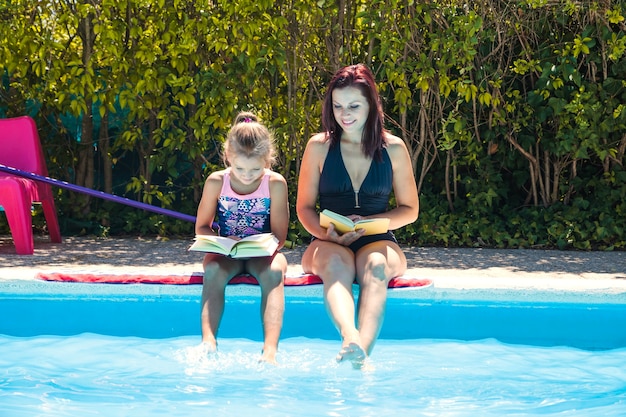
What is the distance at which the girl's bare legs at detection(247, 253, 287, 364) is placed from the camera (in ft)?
12.0

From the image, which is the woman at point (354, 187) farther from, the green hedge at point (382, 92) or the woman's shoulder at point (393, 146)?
the green hedge at point (382, 92)

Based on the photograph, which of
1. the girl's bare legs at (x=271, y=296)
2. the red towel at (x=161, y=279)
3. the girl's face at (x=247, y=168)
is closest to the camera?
the girl's bare legs at (x=271, y=296)

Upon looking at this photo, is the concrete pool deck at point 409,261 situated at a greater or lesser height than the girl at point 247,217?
lesser

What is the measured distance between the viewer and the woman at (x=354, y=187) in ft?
12.4

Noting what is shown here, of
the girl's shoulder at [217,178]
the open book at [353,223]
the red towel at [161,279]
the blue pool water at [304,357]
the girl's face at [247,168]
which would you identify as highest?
the girl's face at [247,168]

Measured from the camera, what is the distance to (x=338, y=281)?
12.3 feet

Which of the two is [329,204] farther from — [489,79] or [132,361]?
[489,79]

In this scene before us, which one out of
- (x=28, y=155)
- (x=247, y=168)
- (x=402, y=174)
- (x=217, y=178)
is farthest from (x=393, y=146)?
(x=28, y=155)

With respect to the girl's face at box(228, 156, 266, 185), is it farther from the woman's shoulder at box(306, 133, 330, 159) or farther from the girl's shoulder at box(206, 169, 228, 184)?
the woman's shoulder at box(306, 133, 330, 159)

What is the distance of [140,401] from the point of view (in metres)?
3.46

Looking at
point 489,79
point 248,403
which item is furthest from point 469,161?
point 248,403

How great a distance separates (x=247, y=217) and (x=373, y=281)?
70 cm

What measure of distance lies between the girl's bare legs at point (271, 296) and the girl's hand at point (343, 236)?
246 millimetres

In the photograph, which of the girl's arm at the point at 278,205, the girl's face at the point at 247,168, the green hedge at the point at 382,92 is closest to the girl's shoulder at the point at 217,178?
the girl's face at the point at 247,168
